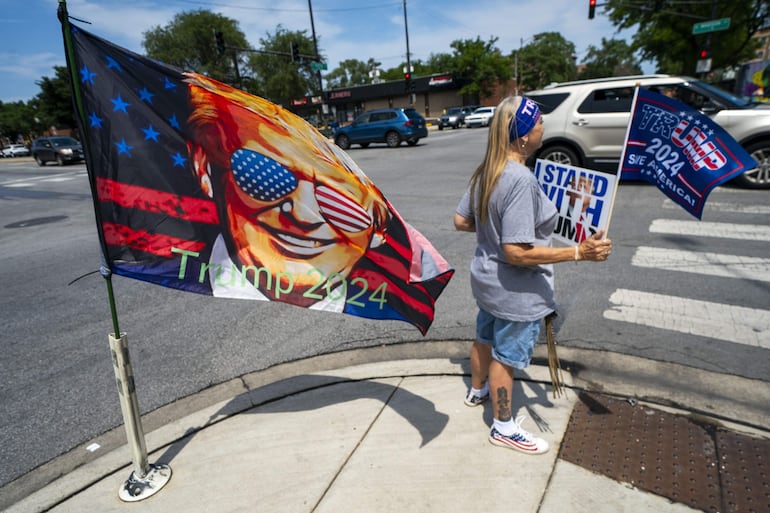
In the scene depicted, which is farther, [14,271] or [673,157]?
[14,271]

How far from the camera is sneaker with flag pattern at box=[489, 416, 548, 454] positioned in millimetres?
2428

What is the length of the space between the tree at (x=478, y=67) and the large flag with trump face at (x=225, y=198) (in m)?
55.0

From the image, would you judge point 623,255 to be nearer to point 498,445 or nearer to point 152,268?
point 498,445

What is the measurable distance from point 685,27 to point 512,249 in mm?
36327

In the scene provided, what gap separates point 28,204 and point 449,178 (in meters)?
11.7

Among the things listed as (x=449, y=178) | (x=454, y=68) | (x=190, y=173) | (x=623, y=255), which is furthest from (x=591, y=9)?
(x=454, y=68)

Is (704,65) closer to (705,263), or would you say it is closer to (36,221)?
(705,263)

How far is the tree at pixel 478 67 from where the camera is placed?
52.6 m

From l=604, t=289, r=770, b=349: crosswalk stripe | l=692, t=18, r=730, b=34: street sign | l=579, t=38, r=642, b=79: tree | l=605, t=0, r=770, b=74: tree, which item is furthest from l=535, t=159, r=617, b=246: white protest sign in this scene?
l=579, t=38, r=642, b=79: tree

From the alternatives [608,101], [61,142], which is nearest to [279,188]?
[608,101]

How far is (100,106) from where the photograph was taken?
1.94 m

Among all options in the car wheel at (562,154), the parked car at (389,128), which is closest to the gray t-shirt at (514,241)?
the car wheel at (562,154)

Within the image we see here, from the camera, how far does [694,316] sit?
388 centimetres

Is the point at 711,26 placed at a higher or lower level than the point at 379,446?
higher
